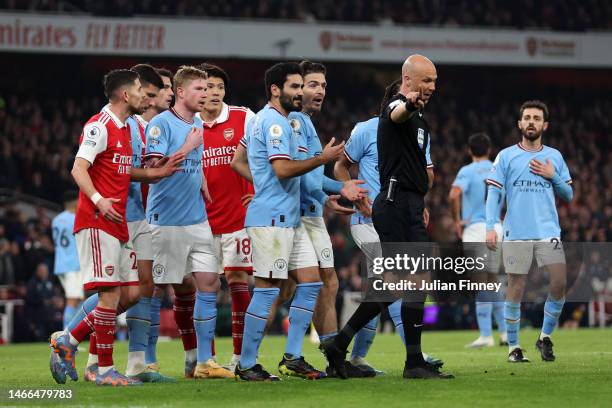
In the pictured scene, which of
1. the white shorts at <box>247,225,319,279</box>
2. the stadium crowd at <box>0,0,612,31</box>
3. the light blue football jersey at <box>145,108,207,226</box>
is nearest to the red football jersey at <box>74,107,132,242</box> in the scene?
the light blue football jersey at <box>145,108,207,226</box>

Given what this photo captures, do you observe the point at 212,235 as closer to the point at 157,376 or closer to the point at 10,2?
the point at 157,376

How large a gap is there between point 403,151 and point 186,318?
8.15 feet

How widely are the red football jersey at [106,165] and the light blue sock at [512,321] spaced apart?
4148mm

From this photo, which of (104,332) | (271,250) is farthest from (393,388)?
(104,332)

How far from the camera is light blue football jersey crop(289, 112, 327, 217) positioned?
28.7ft

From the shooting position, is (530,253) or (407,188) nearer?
(407,188)

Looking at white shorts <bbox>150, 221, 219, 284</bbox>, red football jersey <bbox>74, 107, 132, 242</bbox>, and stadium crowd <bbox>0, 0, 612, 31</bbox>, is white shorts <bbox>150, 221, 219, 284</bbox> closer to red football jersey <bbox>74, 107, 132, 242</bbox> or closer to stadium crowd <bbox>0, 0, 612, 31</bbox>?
red football jersey <bbox>74, 107, 132, 242</bbox>

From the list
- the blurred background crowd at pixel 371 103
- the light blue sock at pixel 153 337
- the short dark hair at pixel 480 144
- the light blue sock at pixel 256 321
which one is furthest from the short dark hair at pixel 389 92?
the blurred background crowd at pixel 371 103

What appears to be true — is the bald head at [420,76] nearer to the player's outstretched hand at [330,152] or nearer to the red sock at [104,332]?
the player's outstretched hand at [330,152]

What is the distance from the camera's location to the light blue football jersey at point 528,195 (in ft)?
35.2

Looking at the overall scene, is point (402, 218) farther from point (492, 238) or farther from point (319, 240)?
point (492, 238)

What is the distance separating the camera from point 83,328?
8.77m

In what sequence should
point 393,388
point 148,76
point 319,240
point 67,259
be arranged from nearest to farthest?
1. point 393,388
2. point 319,240
3. point 148,76
4. point 67,259

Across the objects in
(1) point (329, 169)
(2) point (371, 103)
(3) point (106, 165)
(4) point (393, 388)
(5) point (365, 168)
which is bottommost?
(4) point (393, 388)
